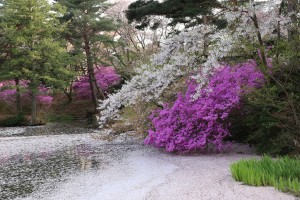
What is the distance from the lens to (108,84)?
2266 cm

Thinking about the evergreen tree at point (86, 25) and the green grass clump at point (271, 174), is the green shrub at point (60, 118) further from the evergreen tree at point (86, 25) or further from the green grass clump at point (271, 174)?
the green grass clump at point (271, 174)

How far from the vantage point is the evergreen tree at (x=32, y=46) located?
17328 mm

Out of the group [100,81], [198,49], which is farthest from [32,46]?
[198,49]

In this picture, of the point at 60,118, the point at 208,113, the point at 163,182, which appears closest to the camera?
the point at 163,182

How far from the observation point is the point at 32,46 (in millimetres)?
17500

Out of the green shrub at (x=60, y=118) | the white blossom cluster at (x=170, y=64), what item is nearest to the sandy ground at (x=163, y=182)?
the white blossom cluster at (x=170, y=64)

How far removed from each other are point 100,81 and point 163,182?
59.2 ft

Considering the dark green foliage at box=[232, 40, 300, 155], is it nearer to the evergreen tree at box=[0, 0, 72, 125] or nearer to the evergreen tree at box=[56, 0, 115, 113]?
the evergreen tree at box=[0, 0, 72, 125]

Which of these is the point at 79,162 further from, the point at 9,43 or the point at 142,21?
the point at 9,43

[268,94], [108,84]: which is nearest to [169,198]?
[268,94]

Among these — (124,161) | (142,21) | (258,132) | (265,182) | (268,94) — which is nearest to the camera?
(265,182)

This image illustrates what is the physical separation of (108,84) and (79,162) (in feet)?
51.9

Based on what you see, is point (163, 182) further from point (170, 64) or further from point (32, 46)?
point (32, 46)

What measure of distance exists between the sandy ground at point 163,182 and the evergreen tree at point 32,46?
38.6 feet
